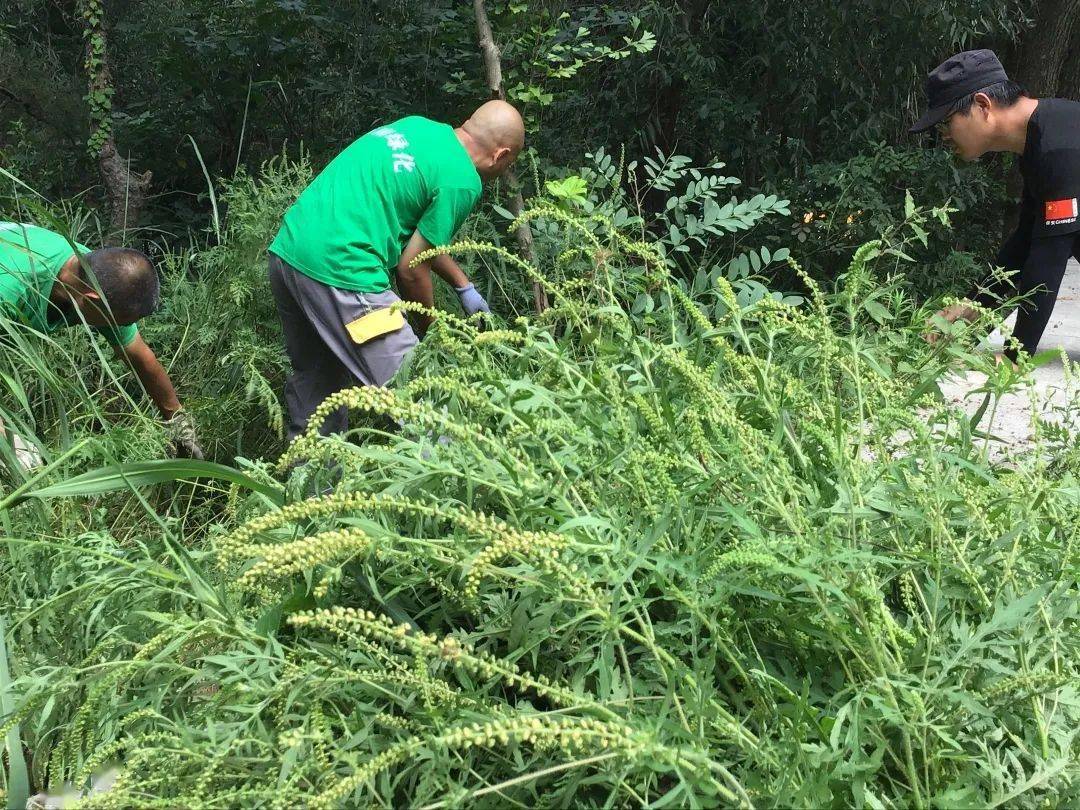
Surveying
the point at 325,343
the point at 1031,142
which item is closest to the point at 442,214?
the point at 325,343

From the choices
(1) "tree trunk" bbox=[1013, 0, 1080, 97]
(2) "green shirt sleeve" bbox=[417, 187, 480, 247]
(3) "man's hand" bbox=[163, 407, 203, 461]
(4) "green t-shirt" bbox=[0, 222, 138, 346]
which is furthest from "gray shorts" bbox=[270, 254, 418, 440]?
(1) "tree trunk" bbox=[1013, 0, 1080, 97]

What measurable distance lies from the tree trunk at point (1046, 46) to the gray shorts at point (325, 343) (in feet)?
20.1

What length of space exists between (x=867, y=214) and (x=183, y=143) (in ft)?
15.2

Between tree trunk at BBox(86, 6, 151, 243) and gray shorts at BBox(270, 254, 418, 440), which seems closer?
gray shorts at BBox(270, 254, 418, 440)

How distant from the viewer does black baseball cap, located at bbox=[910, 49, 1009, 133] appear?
346cm

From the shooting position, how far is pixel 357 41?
5332mm

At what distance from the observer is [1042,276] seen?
345 cm

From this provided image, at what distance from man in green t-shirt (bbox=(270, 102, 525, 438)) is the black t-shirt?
2.03 meters

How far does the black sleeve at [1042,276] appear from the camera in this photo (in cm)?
335

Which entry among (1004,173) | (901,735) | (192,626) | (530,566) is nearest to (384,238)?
(192,626)

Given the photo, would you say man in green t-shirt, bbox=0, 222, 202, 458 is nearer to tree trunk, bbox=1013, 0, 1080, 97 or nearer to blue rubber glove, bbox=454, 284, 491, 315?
blue rubber glove, bbox=454, 284, 491, 315

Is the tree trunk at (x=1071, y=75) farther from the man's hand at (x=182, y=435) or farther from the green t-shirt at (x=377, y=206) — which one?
the man's hand at (x=182, y=435)

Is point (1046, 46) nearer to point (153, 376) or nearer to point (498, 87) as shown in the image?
point (498, 87)

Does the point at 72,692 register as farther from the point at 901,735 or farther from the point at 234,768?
the point at 901,735
